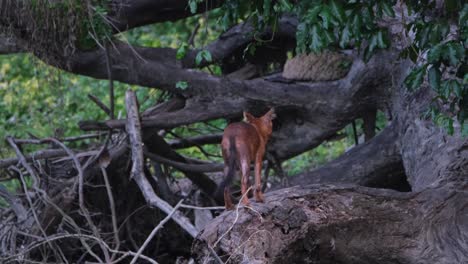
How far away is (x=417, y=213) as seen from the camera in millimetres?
4824

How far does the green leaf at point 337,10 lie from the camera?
3926mm

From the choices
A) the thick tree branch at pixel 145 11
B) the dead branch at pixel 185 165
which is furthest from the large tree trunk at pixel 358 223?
the thick tree branch at pixel 145 11

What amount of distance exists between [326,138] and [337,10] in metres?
3.54

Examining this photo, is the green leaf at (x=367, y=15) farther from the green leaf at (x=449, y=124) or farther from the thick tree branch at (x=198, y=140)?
the thick tree branch at (x=198, y=140)

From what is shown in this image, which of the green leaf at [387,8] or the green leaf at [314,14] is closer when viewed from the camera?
the green leaf at [314,14]

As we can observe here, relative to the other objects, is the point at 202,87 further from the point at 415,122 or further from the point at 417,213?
the point at 417,213

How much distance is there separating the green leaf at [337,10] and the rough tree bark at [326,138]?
1.01m

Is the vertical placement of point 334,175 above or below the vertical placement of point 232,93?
below

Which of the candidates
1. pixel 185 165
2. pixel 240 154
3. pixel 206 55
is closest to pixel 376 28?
pixel 240 154

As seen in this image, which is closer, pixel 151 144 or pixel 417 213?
pixel 417 213

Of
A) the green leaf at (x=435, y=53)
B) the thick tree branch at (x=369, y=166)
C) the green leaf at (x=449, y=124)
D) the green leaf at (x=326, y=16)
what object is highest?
the green leaf at (x=326, y=16)

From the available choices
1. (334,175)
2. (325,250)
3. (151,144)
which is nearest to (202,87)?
(151,144)

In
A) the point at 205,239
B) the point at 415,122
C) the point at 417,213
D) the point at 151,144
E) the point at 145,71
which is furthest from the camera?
the point at 151,144

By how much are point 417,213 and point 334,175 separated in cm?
220
